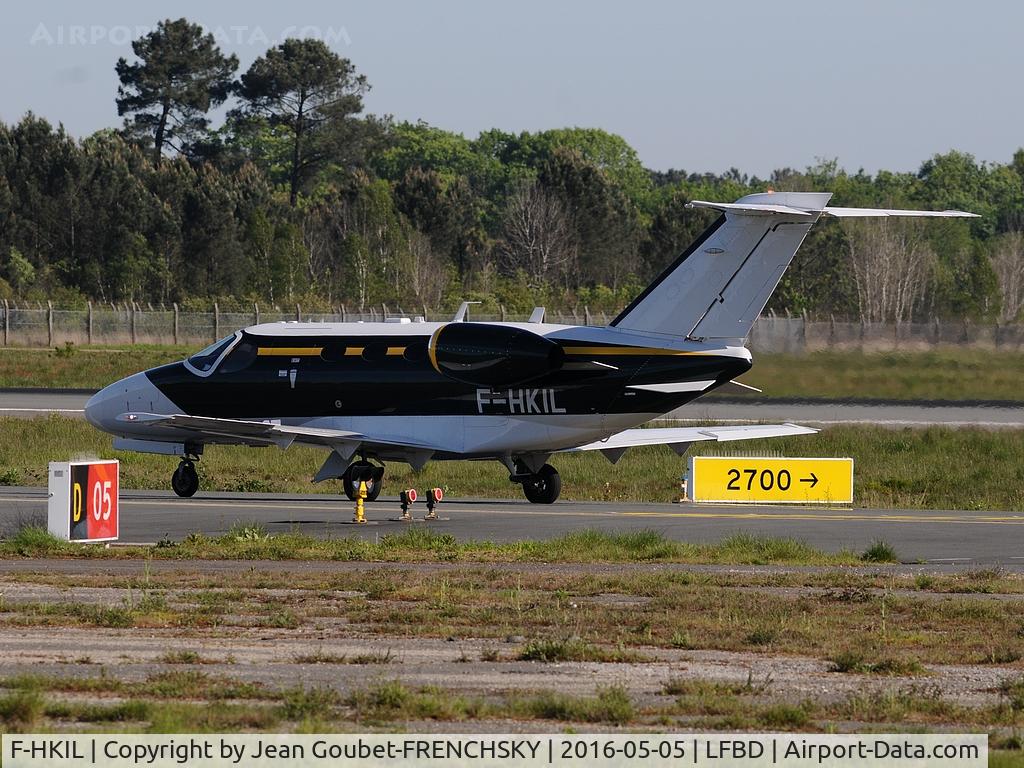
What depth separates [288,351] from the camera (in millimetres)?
32594

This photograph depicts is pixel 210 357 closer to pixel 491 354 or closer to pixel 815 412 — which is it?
pixel 491 354

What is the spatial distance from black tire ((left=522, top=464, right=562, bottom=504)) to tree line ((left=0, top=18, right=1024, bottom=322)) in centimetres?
4634

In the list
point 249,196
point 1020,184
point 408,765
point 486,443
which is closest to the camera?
point 408,765

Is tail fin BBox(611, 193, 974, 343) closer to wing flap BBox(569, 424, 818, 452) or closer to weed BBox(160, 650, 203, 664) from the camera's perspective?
wing flap BBox(569, 424, 818, 452)

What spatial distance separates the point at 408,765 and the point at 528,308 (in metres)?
76.4

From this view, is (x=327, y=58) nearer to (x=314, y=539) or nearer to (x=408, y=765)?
(x=314, y=539)

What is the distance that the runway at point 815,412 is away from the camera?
5184 centimetres

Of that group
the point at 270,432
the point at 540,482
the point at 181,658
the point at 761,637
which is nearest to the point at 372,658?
the point at 181,658

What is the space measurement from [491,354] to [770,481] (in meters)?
8.37

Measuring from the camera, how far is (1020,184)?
168 metres

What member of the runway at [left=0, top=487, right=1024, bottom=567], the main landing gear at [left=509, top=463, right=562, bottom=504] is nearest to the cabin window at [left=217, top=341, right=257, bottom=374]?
the runway at [left=0, top=487, right=1024, bottom=567]

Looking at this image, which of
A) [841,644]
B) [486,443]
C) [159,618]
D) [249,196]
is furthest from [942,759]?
[249,196]

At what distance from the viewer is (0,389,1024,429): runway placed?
51844 millimetres

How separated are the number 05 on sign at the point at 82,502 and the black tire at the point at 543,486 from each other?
10.4 m
